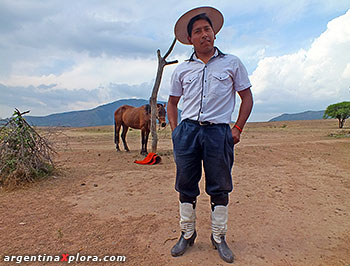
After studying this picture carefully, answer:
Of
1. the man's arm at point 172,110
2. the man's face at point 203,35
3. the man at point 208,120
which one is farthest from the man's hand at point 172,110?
the man's face at point 203,35

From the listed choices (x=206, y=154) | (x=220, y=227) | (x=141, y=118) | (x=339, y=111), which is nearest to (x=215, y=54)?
(x=206, y=154)

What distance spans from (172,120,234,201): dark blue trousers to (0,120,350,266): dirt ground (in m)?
0.66

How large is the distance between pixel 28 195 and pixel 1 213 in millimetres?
666

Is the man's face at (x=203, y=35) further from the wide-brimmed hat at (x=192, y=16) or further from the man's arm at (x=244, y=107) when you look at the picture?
the man's arm at (x=244, y=107)

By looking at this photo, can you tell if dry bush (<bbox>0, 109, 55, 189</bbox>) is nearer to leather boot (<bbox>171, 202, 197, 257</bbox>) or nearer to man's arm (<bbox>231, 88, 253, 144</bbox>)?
leather boot (<bbox>171, 202, 197, 257</bbox>)

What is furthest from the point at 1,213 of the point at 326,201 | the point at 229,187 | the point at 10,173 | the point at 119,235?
the point at 326,201

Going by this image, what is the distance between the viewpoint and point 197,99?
2021mm

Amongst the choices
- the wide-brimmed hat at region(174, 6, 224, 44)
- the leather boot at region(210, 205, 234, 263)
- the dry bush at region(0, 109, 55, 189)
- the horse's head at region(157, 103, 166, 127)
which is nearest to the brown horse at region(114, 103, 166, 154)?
the horse's head at region(157, 103, 166, 127)

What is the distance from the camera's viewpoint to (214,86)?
196 cm

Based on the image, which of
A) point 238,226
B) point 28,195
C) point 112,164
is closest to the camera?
point 238,226

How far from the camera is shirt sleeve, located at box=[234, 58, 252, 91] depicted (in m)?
2.00

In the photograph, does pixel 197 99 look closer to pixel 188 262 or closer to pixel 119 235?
pixel 188 262

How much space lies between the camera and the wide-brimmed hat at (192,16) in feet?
7.03

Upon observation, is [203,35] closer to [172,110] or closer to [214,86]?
[214,86]
